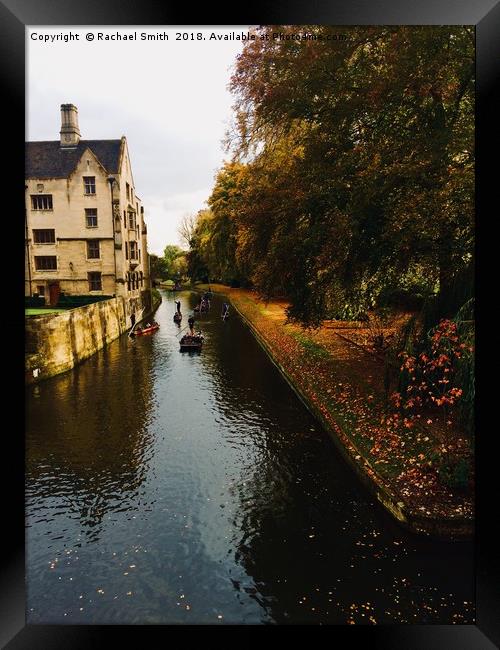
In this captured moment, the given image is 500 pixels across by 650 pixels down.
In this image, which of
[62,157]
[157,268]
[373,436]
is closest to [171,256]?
[157,268]

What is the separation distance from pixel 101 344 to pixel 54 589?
20086mm

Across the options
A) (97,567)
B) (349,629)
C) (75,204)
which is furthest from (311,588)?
(75,204)

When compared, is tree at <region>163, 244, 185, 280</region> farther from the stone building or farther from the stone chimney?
the stone chimney

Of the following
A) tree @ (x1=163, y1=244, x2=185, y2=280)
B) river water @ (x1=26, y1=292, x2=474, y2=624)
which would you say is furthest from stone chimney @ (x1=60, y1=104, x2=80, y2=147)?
tree @ (x1=163, y1=244, x2=185, y2=280)

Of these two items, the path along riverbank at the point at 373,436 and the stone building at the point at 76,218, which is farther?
the stone building at the point at 76,218

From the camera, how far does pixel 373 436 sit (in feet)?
37.5

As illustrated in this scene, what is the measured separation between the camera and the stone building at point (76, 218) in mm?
29906

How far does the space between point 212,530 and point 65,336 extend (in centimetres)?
1530

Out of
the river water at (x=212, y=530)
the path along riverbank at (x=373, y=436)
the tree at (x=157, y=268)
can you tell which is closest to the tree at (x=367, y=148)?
the path along riverbank at (x=373, y=436)

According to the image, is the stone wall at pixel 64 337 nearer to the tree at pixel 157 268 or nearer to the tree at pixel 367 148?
the tree at pixel 367 148

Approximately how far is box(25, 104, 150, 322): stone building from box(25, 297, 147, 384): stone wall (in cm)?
469

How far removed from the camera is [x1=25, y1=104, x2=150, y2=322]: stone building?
29906 mm
